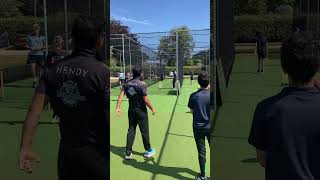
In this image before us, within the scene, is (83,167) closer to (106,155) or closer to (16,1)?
(106,155)

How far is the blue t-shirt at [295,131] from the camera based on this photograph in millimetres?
1948

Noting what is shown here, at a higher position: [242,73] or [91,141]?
[242,73]

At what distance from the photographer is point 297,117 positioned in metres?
1.95

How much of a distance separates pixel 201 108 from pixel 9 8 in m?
2.67

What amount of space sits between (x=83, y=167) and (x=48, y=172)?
2365 mm

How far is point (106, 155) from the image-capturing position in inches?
119

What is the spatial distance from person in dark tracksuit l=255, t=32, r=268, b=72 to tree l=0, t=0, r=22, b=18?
2843 millimetres

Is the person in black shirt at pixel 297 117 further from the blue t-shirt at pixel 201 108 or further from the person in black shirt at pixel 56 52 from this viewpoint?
the blue t-shirt at pixel 201 108

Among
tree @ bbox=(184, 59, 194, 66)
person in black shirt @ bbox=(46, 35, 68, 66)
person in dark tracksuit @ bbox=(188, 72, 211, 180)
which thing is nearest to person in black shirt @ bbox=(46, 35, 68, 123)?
person in black shirt @ bbox=(46, 35, 68, 66)

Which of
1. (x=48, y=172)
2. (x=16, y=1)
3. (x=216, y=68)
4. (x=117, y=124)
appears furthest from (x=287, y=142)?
(x=117, y=124)

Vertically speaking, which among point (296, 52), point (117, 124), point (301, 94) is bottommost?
point (117, 124)

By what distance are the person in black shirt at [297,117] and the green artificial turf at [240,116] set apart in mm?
2323

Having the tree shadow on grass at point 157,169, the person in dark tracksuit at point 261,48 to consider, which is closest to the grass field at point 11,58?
the tree shadow on grass at point 157,169

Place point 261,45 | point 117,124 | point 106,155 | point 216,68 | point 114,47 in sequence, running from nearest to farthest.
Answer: point 106,155 → point 261,45 → point 216,68 → point 117,124 → point 114,47
